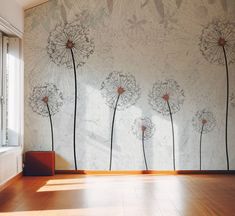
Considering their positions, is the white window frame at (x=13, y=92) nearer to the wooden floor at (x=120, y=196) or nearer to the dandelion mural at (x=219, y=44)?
the wooden floor at (x=120, y=196)

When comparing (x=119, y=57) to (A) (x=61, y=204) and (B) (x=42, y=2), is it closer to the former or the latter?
(B) (x=42, y=2)

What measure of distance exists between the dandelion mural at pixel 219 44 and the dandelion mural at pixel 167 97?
657 millimetres

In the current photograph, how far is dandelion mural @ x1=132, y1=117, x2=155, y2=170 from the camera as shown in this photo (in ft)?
20.1

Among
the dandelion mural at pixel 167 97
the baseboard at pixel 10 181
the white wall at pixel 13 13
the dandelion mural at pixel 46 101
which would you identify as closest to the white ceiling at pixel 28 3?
the white wall at pixel 13 13

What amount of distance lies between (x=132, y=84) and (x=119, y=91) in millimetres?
216

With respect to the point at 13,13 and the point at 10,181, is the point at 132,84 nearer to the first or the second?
the point at 13,13

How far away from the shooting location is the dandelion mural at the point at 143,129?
6.14 metres

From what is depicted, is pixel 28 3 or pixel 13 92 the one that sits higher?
pixel 28 3

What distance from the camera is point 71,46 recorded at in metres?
6.15

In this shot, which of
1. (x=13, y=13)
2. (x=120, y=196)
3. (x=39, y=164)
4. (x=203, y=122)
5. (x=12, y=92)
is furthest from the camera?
(x=203, y=122)

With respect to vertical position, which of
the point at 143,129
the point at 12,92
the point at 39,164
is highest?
the point at 12,92

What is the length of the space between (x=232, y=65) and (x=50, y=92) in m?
2.70

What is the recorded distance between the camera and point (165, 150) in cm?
614

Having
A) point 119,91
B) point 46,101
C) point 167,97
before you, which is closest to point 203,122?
point 167,97
